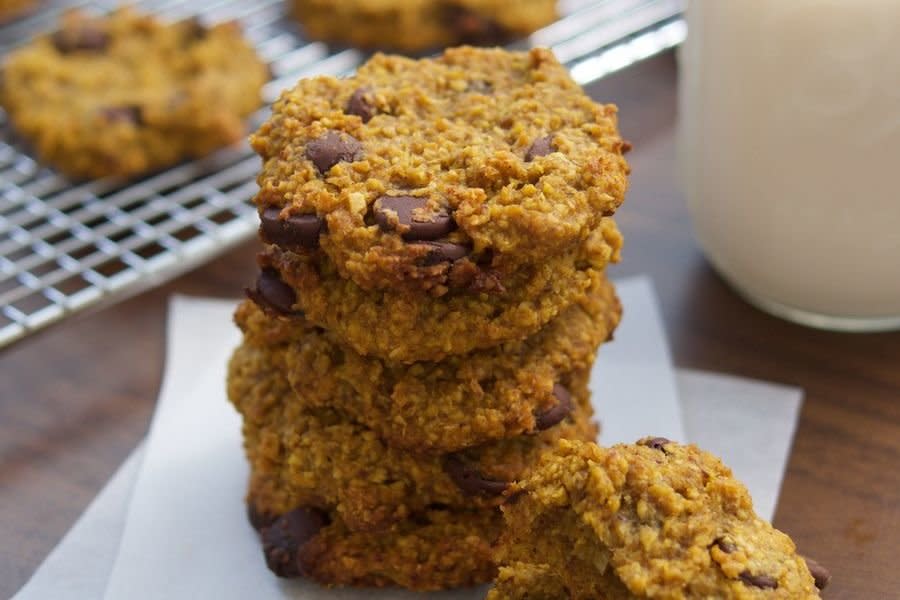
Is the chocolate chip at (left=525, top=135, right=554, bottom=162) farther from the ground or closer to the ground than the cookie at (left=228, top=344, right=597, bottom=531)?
farther from the ground

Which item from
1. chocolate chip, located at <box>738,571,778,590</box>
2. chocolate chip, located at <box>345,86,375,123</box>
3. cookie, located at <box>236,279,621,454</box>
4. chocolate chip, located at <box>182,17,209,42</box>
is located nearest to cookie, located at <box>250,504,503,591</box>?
cookie, located at <box>236,279,621,454</box>

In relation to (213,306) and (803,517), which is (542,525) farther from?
(213,306)

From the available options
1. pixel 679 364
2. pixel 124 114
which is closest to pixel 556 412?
pixel 679 364

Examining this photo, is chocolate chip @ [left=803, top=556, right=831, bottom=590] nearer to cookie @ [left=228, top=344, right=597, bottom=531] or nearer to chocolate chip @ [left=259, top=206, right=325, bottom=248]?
cookie @ [left=228, top=344, right=597, bottom=531]

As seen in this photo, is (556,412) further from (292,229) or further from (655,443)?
(292,229)

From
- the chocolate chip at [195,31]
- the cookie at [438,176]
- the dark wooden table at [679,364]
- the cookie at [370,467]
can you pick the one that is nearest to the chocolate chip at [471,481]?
the cookie at [370,467]

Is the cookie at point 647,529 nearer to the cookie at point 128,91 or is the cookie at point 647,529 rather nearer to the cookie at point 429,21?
the cookie at point 128,91
